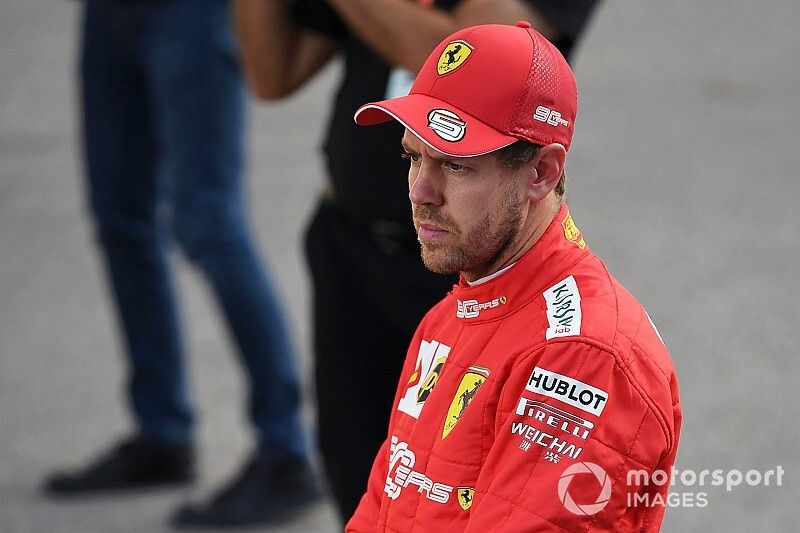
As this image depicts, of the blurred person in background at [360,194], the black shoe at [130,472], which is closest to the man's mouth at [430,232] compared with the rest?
the blurred person in background at [360,194]

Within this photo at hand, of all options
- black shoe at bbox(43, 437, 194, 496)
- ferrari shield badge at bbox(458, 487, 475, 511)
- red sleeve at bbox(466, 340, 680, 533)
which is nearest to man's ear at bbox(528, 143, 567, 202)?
red sleeve at bbox(466, 340, 680, 533)

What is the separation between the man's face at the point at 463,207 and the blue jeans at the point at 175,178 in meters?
1.95

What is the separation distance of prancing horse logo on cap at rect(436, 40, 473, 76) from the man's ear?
0.59 feet

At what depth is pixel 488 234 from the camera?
1900 millimetres

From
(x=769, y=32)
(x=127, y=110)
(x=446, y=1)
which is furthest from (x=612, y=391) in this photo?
(x=769, y=32)

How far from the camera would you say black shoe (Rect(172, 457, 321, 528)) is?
3.85m

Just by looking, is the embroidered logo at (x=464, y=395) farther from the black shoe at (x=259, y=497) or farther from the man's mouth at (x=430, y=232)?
the black shoe at (x=259, y=497)

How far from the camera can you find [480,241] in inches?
75.1

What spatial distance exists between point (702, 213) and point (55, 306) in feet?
9.58

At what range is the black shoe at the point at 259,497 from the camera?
3.85 metres

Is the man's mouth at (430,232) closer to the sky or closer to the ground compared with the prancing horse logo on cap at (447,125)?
closer to the ground

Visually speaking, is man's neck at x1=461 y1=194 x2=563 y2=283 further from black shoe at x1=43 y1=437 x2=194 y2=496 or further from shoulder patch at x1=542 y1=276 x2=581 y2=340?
black shoe at x1=43 y1=437 x2=194 y2=496

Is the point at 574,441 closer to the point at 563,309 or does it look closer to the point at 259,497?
the point at 563,309

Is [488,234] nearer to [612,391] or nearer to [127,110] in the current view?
[612,391]
